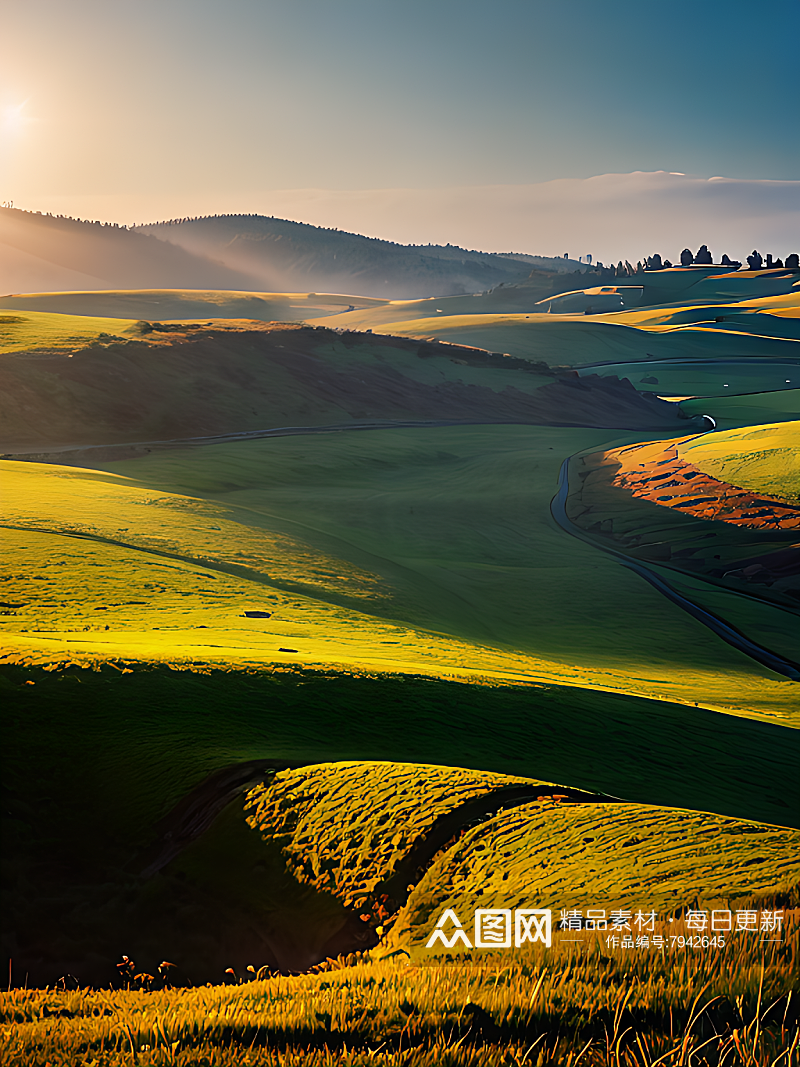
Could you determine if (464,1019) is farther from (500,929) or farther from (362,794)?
(362,794)

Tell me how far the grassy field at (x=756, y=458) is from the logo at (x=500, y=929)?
34.4m

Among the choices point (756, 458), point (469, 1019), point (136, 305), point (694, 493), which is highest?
point (136, 305)

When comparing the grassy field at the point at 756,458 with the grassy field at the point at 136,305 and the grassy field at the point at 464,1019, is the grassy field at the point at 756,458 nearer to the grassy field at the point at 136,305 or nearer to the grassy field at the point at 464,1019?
the grassy field at the point at 464,1019

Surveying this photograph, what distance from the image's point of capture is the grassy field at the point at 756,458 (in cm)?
3725

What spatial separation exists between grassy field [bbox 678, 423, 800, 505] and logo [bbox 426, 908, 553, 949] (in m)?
34.4

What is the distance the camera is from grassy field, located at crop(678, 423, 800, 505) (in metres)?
37.2

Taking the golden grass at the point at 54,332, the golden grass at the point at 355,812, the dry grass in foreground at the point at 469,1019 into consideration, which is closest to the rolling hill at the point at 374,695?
the golden grass at the point at 355,812

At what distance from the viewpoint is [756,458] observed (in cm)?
4075

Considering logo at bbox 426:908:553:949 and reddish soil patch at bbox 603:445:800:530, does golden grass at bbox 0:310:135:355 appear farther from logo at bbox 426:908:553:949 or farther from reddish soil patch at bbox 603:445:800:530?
logo at bbox 426:908:553:949

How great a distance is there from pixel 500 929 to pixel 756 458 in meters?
40.1

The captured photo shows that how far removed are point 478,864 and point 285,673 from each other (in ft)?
15.5

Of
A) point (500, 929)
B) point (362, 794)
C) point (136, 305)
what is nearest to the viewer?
point (500, 929)

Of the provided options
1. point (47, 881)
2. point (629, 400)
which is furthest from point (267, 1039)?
point (629, 400)

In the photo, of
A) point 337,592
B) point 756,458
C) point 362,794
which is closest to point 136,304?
point 756,458
